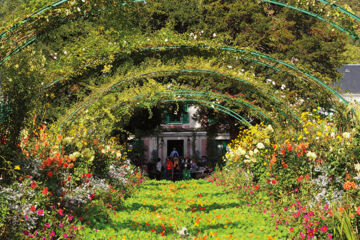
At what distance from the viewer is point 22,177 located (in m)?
5.18

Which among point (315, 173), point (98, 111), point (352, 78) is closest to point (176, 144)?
point (352, 78)

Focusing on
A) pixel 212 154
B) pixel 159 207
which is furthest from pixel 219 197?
pixel 212 154

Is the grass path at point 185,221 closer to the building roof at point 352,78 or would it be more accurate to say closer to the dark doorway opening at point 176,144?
the dark doorway opening at point 176,144

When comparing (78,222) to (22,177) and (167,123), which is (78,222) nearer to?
(22,177)

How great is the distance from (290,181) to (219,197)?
2739 millimetres

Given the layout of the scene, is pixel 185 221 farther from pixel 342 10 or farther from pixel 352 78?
pixel 352 78

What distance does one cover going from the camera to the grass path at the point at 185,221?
5.88 meters

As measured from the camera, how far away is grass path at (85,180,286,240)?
588 centimetres

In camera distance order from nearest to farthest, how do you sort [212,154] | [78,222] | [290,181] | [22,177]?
[22,177] < [78,222] < [290,181] < [212,154]

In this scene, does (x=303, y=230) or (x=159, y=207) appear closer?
(x=303, y=230)

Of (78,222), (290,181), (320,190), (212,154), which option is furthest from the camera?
(212,154)

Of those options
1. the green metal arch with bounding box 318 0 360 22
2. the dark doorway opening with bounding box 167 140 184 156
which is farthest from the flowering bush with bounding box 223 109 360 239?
the dark doorway opening with bounding box 167 140 184 156

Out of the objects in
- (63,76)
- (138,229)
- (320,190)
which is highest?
(63,76)

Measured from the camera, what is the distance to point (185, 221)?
686 centimetres
